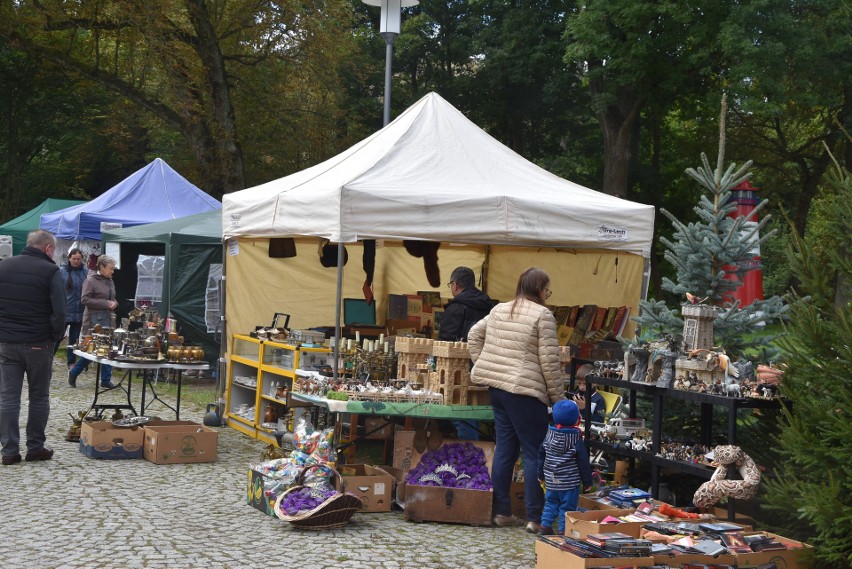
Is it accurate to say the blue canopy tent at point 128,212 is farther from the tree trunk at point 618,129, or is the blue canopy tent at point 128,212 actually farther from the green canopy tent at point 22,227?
the tree trunk at point 618,129

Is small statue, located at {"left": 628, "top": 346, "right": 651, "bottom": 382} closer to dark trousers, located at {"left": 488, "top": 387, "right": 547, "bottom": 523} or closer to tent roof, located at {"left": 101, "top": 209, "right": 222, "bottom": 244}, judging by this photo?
dark trousers, located at {"left": 488, "top": 387, "right": 547, "bottom": 523}

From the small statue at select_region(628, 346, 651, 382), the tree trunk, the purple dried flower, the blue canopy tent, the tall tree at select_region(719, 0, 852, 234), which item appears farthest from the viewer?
the tree trunk

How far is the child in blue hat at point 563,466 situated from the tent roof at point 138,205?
12.0m

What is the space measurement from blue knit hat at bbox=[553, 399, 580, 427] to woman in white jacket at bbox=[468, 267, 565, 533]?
0.54 feet

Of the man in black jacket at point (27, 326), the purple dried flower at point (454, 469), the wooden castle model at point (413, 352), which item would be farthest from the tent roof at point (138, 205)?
the purple dried flower at point (454, 469)

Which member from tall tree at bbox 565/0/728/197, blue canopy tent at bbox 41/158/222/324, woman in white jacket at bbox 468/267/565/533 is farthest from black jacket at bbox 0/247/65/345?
tall tree at bbox 565/0/728/197

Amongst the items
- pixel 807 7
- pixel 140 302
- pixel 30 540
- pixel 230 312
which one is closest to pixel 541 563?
pixel 30 540

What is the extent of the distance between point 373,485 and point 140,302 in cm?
865

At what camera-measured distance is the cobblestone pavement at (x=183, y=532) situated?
5.94 m

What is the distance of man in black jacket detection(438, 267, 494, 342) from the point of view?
313 inches

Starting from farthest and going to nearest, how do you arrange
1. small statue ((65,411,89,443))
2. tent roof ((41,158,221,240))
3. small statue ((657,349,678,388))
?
tent roof ((41,158,221,240))
small statue ((65,411,89,443))
small statue ((657,349,678,388))

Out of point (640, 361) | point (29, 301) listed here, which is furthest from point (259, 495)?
point (640, 361)

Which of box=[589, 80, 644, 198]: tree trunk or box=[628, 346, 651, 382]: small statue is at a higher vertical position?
box=[589, 80, 644, 198]: tree trunk

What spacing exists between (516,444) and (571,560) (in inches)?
77.6
